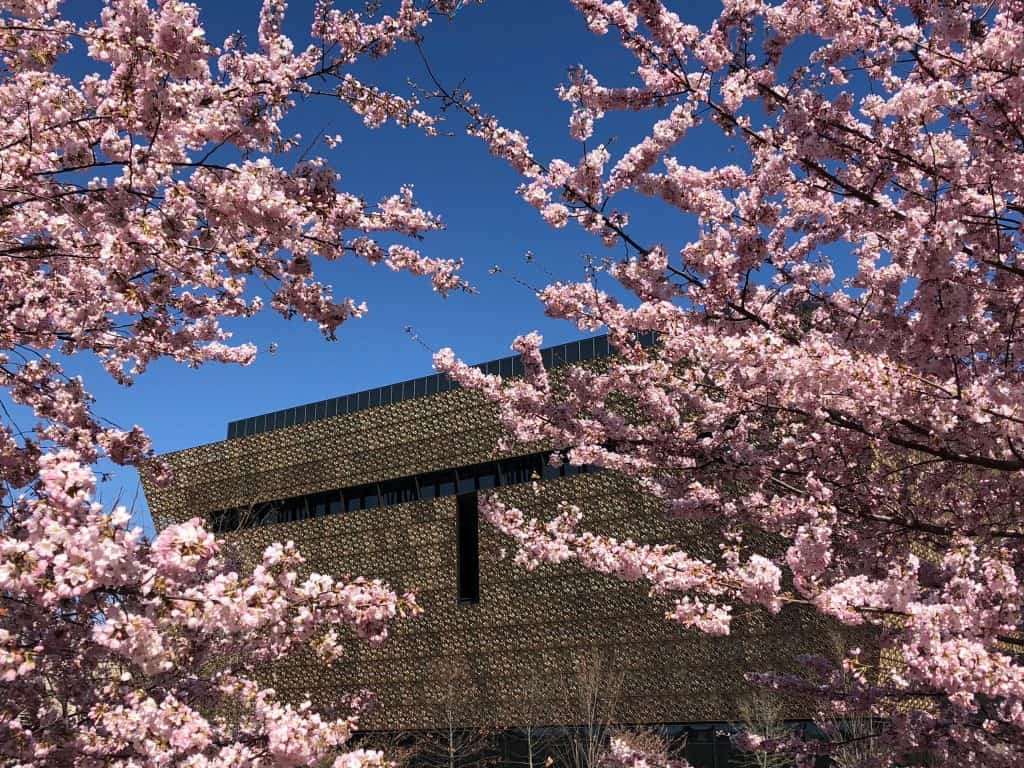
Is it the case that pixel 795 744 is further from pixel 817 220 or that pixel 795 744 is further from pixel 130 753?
pixel 130 753

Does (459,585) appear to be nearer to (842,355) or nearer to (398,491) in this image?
(398,491)

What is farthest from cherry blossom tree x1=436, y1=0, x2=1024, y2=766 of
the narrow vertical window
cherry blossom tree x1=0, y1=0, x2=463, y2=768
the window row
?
the narrow vertical window

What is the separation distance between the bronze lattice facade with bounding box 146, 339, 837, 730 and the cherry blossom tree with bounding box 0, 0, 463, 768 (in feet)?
71.3

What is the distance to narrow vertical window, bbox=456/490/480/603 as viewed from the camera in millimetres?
32812

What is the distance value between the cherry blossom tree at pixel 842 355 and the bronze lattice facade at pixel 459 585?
58.7 feet

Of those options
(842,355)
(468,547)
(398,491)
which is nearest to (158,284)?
(842,355)

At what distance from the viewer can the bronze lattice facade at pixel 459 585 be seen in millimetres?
26500

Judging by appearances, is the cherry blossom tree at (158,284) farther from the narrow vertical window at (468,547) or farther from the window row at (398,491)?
the narrow vertical window at (468,547)

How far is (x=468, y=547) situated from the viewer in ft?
108

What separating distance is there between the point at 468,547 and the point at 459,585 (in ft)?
4.91

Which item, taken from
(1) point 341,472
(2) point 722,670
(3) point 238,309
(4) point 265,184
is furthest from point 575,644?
(4) point 265,184

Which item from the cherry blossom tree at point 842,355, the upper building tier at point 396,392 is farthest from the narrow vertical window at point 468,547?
the cherry blossom tree at point 842,355

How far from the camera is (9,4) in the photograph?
3.80 meters

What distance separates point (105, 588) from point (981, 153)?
5144mm
